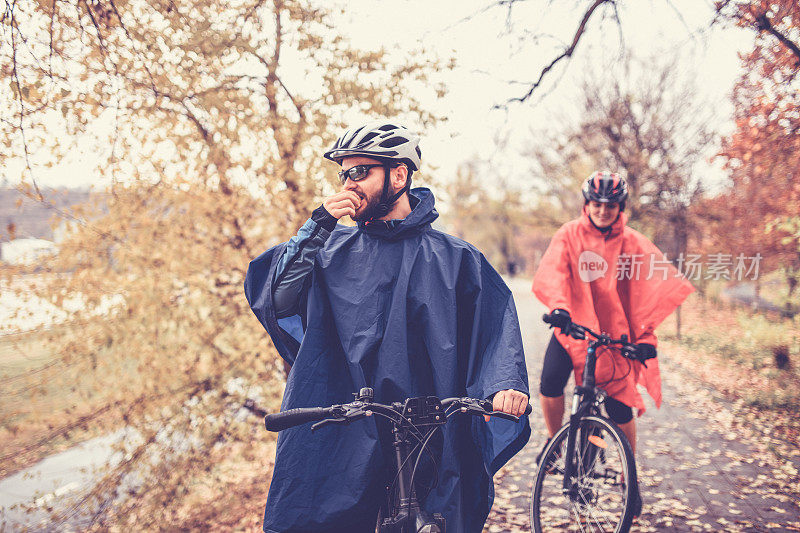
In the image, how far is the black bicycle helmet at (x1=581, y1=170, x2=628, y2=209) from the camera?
355cm

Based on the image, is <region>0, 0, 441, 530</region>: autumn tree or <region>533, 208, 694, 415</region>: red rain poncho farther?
<region>0, 0, 441, 530</region>: autumn tree

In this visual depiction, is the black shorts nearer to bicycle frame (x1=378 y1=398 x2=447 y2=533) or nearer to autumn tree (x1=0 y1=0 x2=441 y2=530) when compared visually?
bicycle frame (x1=378 y1=398 x2=447 y2=533)

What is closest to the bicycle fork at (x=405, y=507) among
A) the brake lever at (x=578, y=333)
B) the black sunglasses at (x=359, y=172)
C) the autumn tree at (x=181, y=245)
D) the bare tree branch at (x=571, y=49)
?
the black sunglasses at (x=359, y=172)

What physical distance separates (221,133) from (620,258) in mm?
3999

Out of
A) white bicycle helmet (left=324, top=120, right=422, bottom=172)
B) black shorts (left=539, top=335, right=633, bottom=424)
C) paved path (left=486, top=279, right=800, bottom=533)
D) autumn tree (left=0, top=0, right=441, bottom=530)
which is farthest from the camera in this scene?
autumn tree (left=0, top=0, right=441, bottom=530)

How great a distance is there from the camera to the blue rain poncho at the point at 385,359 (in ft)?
6.52

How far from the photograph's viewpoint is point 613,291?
3.62m

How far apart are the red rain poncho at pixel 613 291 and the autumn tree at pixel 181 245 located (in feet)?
9.05

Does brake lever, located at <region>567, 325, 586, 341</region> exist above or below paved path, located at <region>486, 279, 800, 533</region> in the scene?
above

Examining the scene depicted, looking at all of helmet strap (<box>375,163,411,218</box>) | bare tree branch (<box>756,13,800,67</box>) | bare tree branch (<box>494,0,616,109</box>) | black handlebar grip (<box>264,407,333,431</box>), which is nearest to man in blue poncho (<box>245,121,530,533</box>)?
helmet strap (<box>375,163,411,218</box>)

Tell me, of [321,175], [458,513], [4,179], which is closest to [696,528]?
[458,513]

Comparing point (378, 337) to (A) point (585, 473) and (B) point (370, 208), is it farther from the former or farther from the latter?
(A) point (585, 473)

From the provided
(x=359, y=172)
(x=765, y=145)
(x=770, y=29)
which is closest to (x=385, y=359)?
(x=359, y=172)

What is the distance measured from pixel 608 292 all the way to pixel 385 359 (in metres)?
2.19
